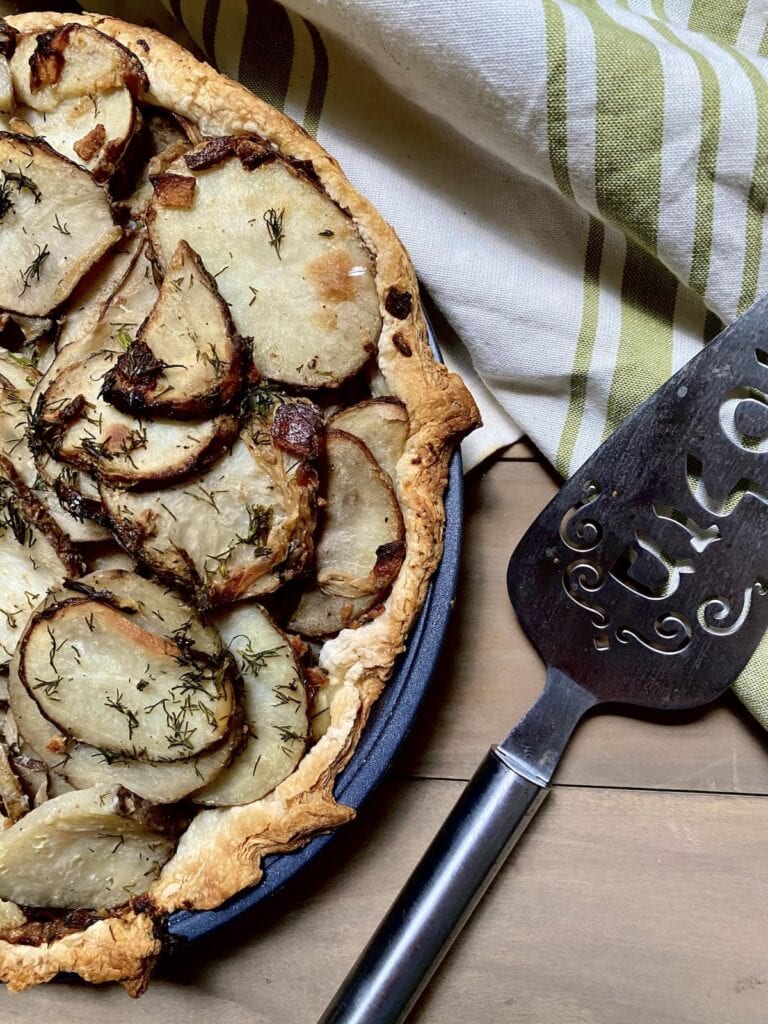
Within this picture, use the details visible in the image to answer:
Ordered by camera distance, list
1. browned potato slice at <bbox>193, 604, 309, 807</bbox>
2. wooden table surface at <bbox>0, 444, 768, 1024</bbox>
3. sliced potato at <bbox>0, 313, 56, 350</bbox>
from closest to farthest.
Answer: browned potato slice at <bbox>193, 604, 309, 807</bbox>
sliced potato at <bbox>0, 313, 56, 350</bbox>
wooden table surface at <bbox>0, 444, 768, 1024</bbox>

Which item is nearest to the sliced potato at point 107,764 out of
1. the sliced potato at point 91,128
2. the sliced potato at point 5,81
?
the sliced potato at point 91,128

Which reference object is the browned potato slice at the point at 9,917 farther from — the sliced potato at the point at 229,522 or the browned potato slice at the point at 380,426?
the browned potato slice at the point at 380,426

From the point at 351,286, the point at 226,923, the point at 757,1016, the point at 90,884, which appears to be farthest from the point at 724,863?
the point at 351,286

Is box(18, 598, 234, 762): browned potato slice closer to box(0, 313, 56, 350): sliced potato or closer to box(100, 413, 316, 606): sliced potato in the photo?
box(100, 413, 316, 606): sliced potato

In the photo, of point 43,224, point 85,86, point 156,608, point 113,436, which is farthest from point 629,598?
point 85,86

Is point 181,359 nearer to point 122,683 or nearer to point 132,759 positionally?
point 122,683

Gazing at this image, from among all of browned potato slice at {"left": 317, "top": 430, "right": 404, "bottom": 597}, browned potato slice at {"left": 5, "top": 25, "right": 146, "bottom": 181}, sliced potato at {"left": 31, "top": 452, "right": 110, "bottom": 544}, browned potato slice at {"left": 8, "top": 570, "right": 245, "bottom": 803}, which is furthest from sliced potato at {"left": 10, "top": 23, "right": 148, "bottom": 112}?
browned potato slice at {"left": 8, "top": 570, "right": 245, "bottom": 803}

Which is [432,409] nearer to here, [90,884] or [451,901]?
[451,901]

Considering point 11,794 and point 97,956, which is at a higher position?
point 11,794
